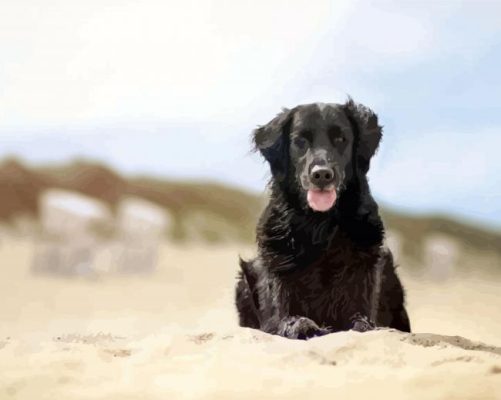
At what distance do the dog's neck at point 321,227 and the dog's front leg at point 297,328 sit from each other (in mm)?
162

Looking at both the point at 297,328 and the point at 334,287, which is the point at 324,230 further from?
the point at 297,328

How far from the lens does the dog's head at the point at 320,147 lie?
7.46 feet

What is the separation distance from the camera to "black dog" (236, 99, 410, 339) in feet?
7.60

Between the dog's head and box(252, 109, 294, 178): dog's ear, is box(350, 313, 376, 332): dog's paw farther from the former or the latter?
box(252, 109, 294, 178): dog's ear

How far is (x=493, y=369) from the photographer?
1862mm

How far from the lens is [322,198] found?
7.53ft

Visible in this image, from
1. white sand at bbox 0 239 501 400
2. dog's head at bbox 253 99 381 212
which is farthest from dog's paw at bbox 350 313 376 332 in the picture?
dog's head at bbox 253 99 381 212

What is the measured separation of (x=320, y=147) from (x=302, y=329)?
1.75ft

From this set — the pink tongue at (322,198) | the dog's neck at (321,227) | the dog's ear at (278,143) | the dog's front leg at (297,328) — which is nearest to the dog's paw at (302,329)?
the dog's front leg at (297,328)

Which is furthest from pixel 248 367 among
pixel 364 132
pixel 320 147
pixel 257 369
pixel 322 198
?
pixel 364 132

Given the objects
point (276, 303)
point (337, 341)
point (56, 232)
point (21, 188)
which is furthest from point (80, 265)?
point (337, 341)

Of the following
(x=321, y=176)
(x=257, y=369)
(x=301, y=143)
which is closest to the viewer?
(x=257, y=369)

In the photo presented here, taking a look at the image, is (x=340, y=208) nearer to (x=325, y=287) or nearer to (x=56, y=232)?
(x=325, y=287)

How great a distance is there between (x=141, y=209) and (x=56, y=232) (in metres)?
0.52
